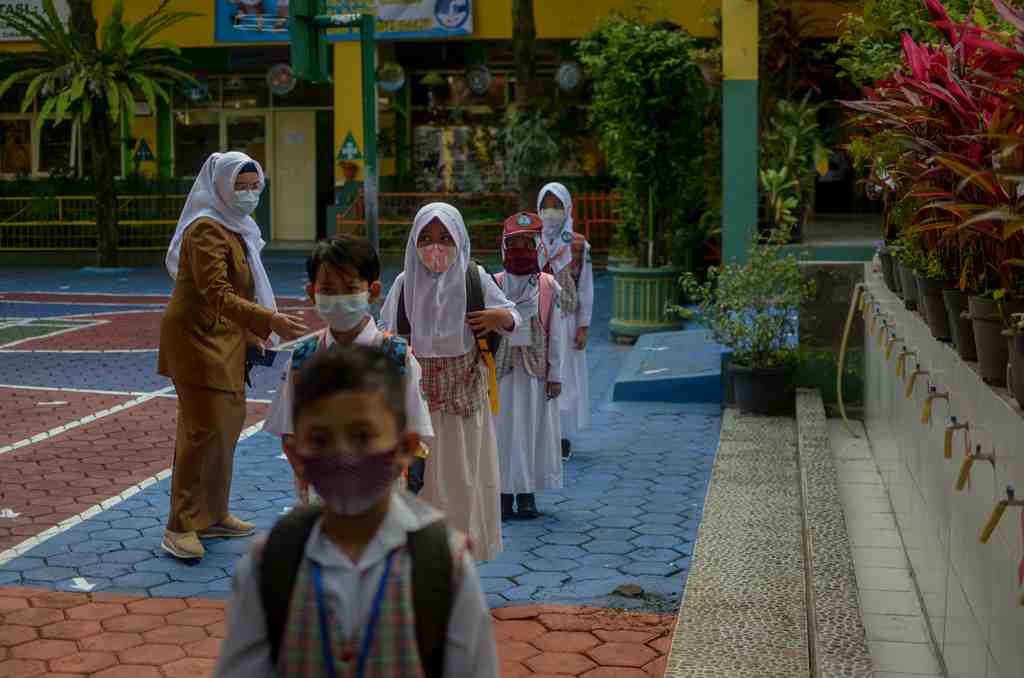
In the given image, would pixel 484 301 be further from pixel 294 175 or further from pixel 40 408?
pixel 294 175

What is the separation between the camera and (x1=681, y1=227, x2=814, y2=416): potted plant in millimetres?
10016

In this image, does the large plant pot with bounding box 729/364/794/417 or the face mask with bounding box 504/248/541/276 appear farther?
the large plant pot with bounding box 729/364/794/417

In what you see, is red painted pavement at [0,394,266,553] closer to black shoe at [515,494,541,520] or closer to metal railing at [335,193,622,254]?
black shoe at [515,494,541,520]

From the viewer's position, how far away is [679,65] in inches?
→ 566

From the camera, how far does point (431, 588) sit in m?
2.39

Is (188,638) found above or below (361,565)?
below

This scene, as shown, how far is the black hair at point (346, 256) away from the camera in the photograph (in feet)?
14.5

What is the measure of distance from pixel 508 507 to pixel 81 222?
1930 cm

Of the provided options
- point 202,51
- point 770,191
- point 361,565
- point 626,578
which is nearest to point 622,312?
point 770,191

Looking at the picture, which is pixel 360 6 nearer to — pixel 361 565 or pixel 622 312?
pixel 622 312

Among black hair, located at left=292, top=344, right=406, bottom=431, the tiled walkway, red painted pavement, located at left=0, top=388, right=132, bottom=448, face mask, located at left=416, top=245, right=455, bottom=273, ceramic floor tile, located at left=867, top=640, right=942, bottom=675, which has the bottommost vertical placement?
ceramic floor tile, located at left=867, top=640, right=942, bottom=675

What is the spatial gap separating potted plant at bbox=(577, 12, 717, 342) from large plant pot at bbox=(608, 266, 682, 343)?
0.01 metres

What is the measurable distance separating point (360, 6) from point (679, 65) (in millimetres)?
4522

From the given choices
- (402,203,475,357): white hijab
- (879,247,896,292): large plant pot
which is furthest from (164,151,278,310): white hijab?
(879,247,896,292): large plant pot
